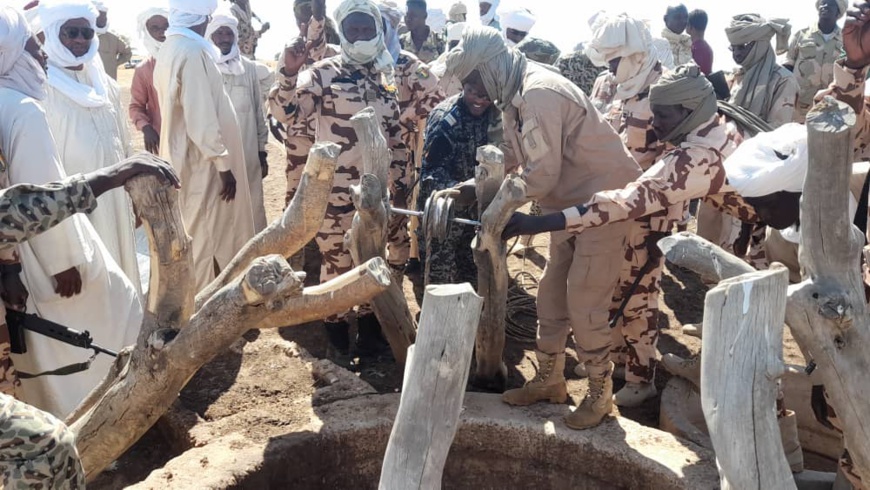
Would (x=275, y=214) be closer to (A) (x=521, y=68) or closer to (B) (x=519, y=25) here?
(B) (x=519, y=25)

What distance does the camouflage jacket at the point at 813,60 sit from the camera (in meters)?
6.88

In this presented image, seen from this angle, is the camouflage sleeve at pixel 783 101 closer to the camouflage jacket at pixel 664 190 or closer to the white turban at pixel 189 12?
the camouflage jacket at pixel 664 190

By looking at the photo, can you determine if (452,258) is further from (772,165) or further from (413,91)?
(772,165)

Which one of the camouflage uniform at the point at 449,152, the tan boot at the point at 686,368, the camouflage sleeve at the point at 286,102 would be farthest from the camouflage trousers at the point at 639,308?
the camouflage sleeve at the point at 286,102

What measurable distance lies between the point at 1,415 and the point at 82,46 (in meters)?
2.60

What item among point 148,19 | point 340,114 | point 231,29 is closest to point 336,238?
point 340,114

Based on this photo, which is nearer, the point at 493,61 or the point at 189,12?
the point at 493,61

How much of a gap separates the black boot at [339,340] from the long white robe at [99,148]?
1.20 m

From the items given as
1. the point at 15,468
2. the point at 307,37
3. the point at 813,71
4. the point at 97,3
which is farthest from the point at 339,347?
the point at 813,71

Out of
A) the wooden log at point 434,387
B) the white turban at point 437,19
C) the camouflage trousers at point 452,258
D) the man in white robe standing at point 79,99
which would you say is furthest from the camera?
the white turban at point 437,19

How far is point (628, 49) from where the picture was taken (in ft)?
15.2

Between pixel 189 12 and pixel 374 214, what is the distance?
2114mm

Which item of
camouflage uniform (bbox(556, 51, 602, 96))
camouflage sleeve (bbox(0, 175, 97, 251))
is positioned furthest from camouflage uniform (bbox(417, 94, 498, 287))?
camouflage uniform (bbox(556, 51, 602, 96))

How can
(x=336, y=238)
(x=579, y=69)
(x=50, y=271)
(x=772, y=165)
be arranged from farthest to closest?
(x=579, y=69)
(x=336, y=238)
(x=50, y=271)
(x=772, y=165)
